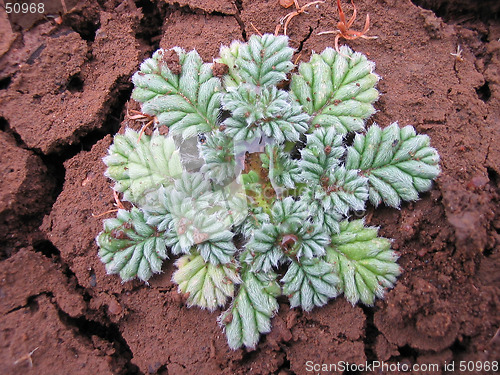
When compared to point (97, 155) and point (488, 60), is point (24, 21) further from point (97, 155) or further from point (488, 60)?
point (488, 60)

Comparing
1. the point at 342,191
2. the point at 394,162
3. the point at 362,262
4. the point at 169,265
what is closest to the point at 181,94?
the point at 169,265

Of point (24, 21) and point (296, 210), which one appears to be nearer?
point (296, 210)

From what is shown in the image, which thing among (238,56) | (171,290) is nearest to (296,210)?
(171,290)

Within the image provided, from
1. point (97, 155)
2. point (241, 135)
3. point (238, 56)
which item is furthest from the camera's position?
point (97, 155)

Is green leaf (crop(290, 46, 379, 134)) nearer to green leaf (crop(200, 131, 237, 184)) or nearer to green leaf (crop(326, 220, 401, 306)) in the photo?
green leaf (crop(200, 131, 237, 184))

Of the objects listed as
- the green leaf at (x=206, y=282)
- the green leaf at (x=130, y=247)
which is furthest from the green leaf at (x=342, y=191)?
the green leaf at (x=130, y=247)

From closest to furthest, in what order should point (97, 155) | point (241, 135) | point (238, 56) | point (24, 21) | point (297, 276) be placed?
point (297, 276), point (241, 135), point (238, 56), point (97, 155), point (24, 21)

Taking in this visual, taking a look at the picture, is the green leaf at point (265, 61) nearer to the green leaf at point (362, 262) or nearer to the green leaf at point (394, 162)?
the green leaf at point (394, 162)
